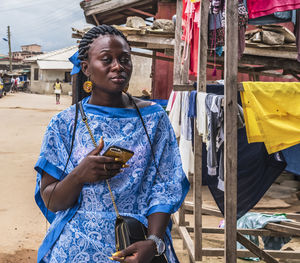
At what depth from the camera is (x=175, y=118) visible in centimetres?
426

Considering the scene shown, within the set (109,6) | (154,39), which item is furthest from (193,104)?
(109,6)

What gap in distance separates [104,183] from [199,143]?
91.0 inches

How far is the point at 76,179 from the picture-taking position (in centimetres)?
136

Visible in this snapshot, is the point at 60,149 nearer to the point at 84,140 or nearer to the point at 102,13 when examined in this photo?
the point at 84,140

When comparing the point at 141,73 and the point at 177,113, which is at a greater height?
the point at 141,73

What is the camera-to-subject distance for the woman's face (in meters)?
1.47

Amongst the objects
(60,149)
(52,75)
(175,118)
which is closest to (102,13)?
(175,118)

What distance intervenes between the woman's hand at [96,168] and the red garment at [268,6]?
2.84m

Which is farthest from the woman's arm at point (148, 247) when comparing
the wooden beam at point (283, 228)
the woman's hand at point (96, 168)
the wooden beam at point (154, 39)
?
the wooden beam at point (154, 39)

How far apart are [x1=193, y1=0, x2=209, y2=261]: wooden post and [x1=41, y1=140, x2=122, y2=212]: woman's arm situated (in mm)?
2256

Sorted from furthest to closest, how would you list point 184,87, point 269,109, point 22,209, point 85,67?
1. point 22,209
2. point 184,87
3. point 269,109
4. point 85,67

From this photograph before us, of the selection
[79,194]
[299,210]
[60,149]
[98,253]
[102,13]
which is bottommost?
[299,210]

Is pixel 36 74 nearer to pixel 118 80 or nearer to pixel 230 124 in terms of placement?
pixel 230 124

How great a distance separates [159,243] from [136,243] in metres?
0.11
